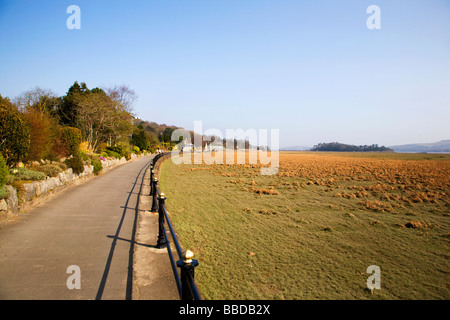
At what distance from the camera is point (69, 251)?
4723mm

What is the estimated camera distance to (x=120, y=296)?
3.38 metres

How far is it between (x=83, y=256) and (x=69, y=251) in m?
0.42

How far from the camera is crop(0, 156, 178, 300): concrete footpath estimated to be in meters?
3.48

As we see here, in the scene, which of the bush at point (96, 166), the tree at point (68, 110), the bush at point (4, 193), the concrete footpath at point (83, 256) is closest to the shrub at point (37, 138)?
the concrete footpath at point (83, 256)

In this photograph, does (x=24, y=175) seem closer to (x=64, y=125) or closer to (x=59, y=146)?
(x=59, y=146)

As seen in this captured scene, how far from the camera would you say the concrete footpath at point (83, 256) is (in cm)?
348

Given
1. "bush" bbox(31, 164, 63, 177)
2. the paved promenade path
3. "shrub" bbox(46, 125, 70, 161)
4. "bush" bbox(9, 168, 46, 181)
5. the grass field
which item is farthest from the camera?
"shrub" bbox(46, 125, 70, 161)

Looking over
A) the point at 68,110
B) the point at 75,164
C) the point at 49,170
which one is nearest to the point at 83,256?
the point at 49,170

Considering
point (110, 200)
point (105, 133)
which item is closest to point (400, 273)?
point (110, 200)

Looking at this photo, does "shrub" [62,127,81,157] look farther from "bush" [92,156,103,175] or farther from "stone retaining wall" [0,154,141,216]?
"bush" [92,156,103,175]

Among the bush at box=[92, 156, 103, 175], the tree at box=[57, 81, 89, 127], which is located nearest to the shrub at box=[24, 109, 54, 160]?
the bush at box=[92, 156, 103, 175]

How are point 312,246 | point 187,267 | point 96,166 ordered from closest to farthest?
1. point 187,267
2. point 312,246
3. point 96,166

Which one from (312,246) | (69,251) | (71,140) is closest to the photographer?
(69,251)
